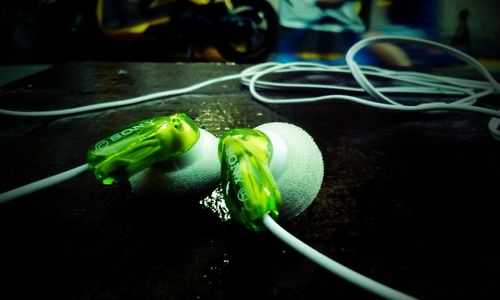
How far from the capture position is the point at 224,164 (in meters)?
0.29

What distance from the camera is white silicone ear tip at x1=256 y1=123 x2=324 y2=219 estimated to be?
0.97 ft

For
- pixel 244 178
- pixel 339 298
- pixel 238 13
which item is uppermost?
pixel 238 13

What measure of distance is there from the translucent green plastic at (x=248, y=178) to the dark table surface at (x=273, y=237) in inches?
2.7

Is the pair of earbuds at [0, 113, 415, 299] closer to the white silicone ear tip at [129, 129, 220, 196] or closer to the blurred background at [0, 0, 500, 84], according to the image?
the white silicone ear tip at [129, 129, 220, 196]

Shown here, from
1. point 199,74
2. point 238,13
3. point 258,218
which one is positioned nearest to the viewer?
point 258,218

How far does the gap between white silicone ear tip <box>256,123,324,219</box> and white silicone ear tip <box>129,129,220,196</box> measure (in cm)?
8

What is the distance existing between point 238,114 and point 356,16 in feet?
9.81

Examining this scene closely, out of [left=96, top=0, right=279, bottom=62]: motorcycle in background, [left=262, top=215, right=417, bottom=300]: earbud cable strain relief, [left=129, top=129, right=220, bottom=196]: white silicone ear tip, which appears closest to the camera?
[left=262, top=215, right=417, bottom=300]: earbud cable strain relief

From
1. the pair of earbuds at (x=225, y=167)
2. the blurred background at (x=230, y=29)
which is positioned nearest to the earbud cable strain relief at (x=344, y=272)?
the pair of earbuds at (x=225, y=167)

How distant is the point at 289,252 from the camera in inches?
12.0

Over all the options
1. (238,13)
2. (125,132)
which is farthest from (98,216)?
(238,13)

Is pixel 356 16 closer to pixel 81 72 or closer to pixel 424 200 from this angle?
pixel 81 72

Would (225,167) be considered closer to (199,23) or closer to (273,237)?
(273,237)

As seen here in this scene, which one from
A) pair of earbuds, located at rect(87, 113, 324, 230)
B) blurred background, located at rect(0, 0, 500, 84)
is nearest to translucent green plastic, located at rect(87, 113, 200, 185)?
pair of earbuds, located at rect(87, 113, 324, 230)
